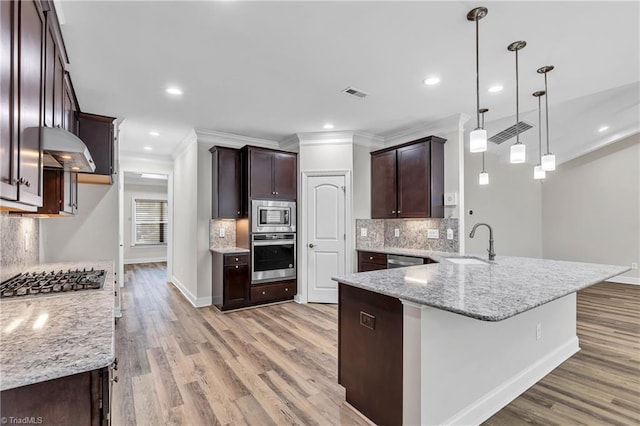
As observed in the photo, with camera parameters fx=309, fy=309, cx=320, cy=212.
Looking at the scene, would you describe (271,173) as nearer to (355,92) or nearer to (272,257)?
(272,257)

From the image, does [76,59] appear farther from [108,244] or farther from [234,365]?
[234,365]

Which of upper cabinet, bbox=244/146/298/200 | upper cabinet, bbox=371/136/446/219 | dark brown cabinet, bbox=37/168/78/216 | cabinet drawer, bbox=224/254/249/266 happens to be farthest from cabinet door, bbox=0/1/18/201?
upper cabinet, bbox=371/136/446/219

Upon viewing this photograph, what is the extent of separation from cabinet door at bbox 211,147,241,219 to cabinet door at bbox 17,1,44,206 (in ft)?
10.4

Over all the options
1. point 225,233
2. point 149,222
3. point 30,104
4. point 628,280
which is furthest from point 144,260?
point 628,280

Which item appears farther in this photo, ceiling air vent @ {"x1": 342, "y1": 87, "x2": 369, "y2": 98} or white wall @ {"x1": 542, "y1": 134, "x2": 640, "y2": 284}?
white wall @ {"x1": 542, "y1": 134, "x2": 640, "y2": 284}

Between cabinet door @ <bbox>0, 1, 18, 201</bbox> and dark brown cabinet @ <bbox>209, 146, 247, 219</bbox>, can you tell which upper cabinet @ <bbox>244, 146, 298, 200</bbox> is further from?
cabinet door @ <bbox>0, 1, 18, 201</bbox>

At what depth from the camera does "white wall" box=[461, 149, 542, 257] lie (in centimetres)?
571

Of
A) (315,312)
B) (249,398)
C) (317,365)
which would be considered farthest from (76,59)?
(315,312)

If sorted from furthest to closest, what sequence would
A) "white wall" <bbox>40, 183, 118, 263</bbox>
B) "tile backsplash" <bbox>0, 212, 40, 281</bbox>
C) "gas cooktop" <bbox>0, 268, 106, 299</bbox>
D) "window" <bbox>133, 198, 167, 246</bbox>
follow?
"window" <bbox>133, 198, 167, 246</bbox> → "white wall" <bbox>40, 183, 118, 263</bbox> → "tile backsplash" <bbox>0, 212, 40, 281</bbox> → "gas cooktop" <bbox>0, 268, 106, 299</bbox>

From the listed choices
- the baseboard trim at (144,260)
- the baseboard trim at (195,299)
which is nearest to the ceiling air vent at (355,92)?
the baseboard trim at (195,299)

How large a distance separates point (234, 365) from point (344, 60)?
9.20 feet

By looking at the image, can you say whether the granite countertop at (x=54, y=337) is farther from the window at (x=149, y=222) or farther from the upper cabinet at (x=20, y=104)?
the window at (x=149, y=222)

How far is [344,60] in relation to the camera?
2590mm

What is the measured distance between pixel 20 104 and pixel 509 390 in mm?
3160
